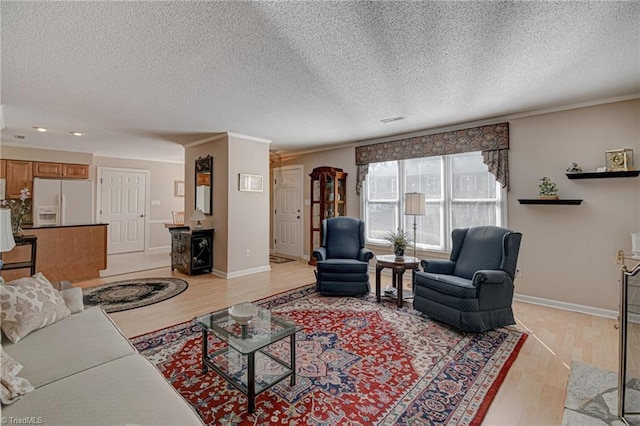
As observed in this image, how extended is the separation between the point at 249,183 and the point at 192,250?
144cm

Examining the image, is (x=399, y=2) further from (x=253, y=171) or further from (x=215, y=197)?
(x=215, y=197)

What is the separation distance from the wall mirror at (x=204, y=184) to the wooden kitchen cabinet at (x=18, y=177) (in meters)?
3.20

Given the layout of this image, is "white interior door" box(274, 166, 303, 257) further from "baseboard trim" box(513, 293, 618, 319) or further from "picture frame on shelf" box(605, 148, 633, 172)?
"picture frame on shelf" box(605, 148, 633, 172)

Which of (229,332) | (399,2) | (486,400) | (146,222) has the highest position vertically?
(399,2)

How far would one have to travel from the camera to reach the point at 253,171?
5.09m

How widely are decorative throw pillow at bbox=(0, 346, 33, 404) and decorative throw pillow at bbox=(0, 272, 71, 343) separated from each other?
507 millimetres

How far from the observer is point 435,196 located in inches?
181

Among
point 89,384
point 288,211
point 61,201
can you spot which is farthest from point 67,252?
point 89,384

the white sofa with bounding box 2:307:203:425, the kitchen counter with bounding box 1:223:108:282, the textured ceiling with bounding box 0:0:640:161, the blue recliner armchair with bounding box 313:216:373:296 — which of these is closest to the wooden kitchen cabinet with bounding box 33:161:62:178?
the textured ceiling with bounding box 0:0:640:161

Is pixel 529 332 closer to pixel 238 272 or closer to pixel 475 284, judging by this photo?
pixel 475 284

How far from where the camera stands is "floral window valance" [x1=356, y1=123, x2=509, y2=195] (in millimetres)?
3889

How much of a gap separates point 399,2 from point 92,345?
2.60 m

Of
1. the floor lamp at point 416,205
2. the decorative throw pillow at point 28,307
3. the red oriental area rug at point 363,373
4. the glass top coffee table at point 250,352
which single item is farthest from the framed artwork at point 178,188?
the glass top coffee table at point 250,352

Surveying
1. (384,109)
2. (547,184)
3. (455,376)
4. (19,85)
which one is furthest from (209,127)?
(547,184)
